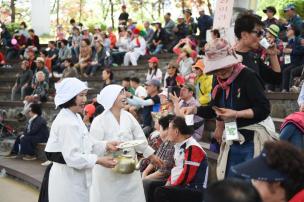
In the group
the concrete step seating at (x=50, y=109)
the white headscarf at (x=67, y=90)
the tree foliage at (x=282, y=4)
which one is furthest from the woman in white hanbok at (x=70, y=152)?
the tree foliage at (x=282, y=4)

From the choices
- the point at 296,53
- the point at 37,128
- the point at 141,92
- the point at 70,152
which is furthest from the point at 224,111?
the point at 37,128

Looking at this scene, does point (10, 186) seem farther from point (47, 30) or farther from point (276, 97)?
point (47, 30)

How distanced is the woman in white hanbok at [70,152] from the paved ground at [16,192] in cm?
372

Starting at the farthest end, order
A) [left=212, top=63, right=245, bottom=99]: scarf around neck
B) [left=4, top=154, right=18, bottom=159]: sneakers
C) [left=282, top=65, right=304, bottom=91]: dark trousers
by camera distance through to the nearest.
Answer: [left=4, top=154, right=18, bottom=159]: sneakers, [left=282, top=65, right=304, bottom=91]: dark trousers, [left=212, top=63, right=245, bottom=99]: scarf around neck

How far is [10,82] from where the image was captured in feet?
63.4

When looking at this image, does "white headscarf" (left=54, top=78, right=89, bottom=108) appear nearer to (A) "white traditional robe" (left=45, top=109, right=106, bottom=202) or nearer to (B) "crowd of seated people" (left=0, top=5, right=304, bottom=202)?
(A) "white traditional robe" (left=45, top=109, right=106, bottom=202)

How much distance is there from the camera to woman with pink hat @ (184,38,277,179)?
395 cm

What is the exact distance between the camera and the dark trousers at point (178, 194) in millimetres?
5816

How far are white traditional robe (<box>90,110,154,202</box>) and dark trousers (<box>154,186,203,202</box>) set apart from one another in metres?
0.26

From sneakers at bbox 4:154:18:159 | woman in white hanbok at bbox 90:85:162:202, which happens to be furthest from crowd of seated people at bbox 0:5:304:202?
sneakers at bbox 4:154:18:159

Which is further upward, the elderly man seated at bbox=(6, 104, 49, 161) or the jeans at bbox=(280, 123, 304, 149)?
the jeans at bbox=(280, 123, 304, 149)

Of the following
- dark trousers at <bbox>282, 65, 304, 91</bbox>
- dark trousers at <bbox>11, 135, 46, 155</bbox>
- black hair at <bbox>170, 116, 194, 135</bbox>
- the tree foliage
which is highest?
the tree foliage

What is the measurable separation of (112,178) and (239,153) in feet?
6.53

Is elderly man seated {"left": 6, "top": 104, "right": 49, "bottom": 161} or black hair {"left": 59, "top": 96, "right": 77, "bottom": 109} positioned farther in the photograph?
elderly man seated {"left": 6, "top": 104, "right": 49, "bottom": 161}
